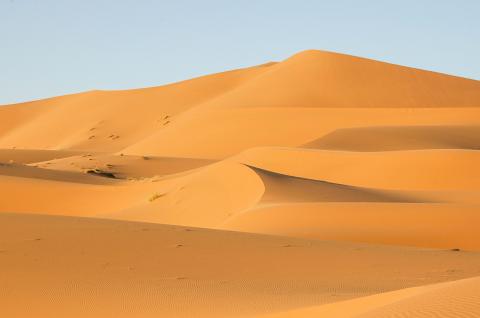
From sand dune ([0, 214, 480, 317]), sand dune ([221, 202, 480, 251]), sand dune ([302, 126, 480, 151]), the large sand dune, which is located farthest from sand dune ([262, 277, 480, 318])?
sand dune ([302, 126, 480, 151])

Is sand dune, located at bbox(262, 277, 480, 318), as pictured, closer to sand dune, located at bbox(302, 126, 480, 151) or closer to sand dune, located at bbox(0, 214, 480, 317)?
sand dune, located at bbox(0, 214, 480, 317)

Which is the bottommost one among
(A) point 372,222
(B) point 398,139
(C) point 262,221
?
(A) point 372,222

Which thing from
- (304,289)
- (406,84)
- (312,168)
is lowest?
(304,289)

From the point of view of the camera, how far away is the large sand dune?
8.72m

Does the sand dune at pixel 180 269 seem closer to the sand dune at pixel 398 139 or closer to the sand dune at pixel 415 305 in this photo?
the sand dune at pixel 415 305

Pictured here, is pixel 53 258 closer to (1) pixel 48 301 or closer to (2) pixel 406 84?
(1) pixel 48 301

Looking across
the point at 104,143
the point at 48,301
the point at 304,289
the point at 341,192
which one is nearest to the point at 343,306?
the point at 304,289

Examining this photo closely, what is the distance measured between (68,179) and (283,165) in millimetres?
7378

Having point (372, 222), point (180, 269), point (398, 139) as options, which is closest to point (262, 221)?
point (372, 222)

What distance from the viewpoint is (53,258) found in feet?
34.5

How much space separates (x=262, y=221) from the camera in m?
17.3

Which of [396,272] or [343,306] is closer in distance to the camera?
[343,306]

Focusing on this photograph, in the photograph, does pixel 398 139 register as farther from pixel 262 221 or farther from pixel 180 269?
pixel 180 269

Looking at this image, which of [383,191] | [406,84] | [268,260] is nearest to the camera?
[268,260]
